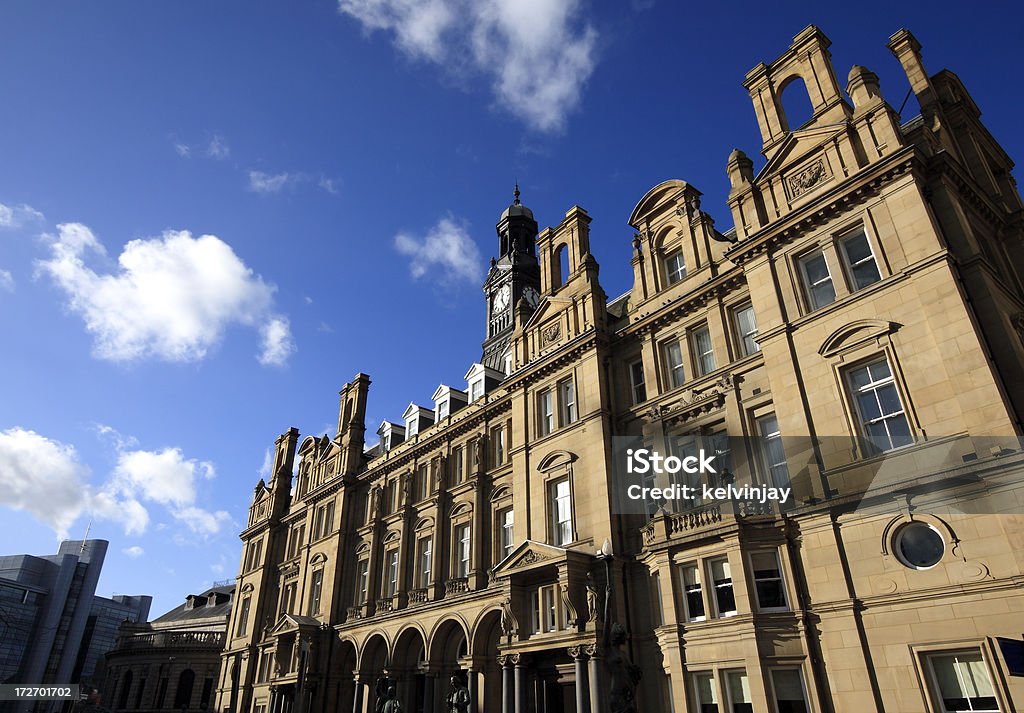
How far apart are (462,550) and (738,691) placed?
1712 centimetres

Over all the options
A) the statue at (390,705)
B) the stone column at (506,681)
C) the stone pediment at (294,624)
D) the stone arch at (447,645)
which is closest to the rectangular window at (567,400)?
the stone column at (506,681)

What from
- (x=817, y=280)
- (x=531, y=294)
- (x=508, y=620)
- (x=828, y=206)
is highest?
(x=531, y=294)

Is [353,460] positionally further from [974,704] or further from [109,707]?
[109,707]

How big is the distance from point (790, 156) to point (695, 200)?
5.35m

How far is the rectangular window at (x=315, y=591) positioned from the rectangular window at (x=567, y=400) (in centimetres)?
2254

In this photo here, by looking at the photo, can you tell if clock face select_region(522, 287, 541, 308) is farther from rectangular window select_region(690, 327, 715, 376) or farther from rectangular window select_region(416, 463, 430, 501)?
rectangular window select_region(690, 327, 715, 376)

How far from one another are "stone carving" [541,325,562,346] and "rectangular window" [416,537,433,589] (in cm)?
1279

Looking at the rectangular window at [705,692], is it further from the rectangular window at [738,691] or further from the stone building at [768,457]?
the rectangular window at [738,691]

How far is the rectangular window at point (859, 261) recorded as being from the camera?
65.1ft

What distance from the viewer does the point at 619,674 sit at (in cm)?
1612

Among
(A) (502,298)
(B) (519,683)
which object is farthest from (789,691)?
(A) (502,298)

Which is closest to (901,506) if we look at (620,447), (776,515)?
(776,515)

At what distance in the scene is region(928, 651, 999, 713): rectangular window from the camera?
1446 centimetres

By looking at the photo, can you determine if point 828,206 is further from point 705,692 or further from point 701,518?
point 705,692
